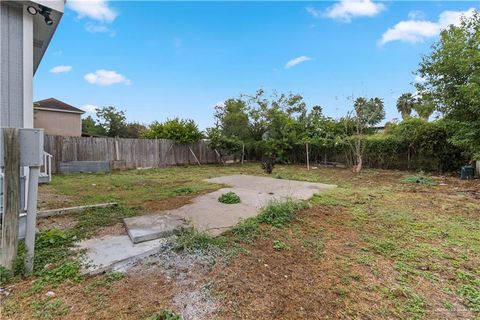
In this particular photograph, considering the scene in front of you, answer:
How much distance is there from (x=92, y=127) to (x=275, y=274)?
28.0 metres

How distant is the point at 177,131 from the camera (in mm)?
13242

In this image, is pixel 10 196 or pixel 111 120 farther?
pixel 111 120

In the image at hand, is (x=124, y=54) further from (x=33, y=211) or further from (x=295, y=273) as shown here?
(x=295, y=273)

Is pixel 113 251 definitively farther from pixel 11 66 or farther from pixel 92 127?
pixel 92 127

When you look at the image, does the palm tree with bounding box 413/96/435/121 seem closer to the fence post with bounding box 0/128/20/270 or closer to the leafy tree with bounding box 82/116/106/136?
the fence post with bounding box 0/128/20/270

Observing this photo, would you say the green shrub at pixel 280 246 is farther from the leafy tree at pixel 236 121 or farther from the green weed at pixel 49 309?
the leafy tree at pixel 236 121

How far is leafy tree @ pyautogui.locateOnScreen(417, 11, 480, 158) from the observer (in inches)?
298

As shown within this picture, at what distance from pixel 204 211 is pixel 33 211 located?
221 cm

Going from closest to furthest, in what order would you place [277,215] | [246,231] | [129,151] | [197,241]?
1. [197,241]
2. [246,231]
3. [277,215]
4. [129,151]

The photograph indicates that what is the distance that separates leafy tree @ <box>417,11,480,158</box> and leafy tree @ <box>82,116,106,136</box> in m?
26.3

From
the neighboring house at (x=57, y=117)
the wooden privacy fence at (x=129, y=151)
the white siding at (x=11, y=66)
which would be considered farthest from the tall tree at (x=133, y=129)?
the white siding at (x=11, y=66)

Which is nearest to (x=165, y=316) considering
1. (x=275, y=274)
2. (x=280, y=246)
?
(x=275, y=274)

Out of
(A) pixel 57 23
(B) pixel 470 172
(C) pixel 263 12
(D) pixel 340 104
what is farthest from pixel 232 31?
(B) pixel 470 172

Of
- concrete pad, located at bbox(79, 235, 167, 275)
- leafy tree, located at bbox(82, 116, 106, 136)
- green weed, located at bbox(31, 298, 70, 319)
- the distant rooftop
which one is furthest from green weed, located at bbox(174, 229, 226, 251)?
leafy tree, located at bbox(82, 116, 106, 136)
